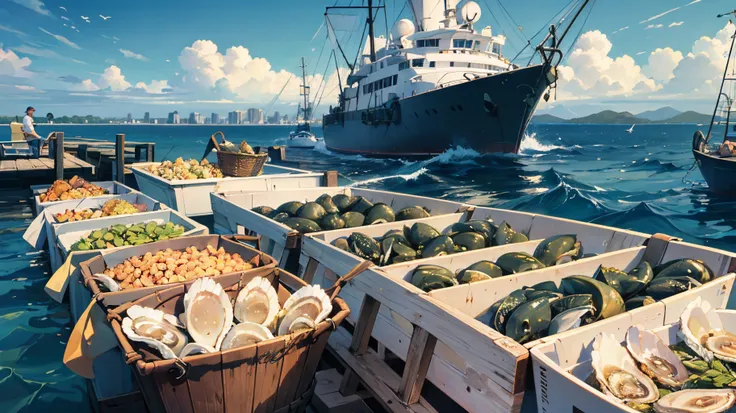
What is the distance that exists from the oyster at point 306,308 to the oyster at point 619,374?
1678 millimetres

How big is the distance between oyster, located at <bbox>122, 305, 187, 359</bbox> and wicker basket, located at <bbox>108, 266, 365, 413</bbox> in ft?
0.21

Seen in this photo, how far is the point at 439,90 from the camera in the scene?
30188 mm

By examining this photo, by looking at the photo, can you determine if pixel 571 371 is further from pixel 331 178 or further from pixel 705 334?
pixel 331 178

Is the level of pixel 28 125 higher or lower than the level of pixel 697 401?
higher

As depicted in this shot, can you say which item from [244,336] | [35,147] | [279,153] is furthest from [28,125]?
[244,336]

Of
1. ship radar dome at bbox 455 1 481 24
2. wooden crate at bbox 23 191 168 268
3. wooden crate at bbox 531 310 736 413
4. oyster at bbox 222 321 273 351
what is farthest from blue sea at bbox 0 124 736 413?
ship radar dome at bbox 455 1 481 24

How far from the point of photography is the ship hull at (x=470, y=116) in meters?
28.4

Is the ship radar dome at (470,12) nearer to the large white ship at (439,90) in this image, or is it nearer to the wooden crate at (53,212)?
the large white ship at (439,90)

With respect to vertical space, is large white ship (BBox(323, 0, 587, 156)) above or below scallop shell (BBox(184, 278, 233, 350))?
above

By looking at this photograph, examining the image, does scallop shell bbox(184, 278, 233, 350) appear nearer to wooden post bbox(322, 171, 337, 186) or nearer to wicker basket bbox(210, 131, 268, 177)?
wooden post bbox(322, 171, 337, 186)

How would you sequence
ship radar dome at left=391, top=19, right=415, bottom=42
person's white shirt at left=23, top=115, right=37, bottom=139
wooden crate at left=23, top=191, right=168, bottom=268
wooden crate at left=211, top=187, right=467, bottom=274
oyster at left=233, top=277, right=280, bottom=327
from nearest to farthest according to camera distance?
oyster at left=233, top=277, right=280, bottom=327 → wooden crate at left=211, top=187, right=467, bottom=274 → wooden crate at left=23, top=191, right=168, bottom=268 → person's white shirt at left=23, top=115, right=37, bottom=139 → ship radar dome at left=391, top=19, right=415, bottom=42

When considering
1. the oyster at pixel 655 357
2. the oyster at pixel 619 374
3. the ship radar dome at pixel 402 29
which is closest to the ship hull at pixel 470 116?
the ship radar dome at pixel 402 29

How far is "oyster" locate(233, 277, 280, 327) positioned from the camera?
10.7 ft

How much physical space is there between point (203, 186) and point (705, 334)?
8138 millimetres
